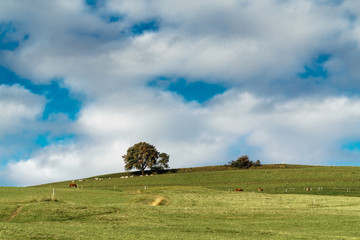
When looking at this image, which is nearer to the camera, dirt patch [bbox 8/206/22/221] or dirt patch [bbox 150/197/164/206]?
dirt patch [bbox 8/206/22/221]

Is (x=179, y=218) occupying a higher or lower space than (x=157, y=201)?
lower

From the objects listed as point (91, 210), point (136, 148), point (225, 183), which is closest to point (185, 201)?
point (91, 210)

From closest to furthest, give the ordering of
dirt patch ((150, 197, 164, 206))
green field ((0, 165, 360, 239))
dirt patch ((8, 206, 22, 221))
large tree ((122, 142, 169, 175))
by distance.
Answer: green field ((0, 165, 360, 239)), dirt patch ((8, 206, 22, 221)), dirt patch ((150, 197, 164, 206)), large tree ((122, 142, 169, 175))

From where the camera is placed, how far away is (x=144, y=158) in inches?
5576

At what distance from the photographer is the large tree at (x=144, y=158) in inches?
5546

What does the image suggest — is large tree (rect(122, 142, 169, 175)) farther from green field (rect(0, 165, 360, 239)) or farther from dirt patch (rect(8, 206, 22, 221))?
dirt patch (rect(8, 206, 22, 221))

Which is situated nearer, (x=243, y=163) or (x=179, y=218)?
(x=179, y=218)

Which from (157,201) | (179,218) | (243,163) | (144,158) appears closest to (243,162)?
(243,163)

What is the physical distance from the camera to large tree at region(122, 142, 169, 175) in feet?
462

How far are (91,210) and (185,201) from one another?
65.9 feet

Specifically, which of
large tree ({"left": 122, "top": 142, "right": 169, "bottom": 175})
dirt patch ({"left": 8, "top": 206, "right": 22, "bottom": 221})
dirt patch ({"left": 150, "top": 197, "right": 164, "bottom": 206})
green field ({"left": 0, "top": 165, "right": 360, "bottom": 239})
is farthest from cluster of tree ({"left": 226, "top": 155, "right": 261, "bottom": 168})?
dirt patch ({"left": 8, "top": 206, "right": 22, "bottom": 221})

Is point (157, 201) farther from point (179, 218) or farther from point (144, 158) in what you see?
point (144, 158)

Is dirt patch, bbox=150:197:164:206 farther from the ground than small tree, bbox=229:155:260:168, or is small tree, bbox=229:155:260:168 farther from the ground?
small tree, bbox=229:155:260:168

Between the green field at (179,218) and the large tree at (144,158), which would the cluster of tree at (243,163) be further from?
the green field at (179,218)
